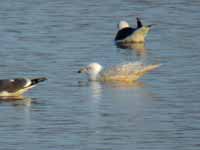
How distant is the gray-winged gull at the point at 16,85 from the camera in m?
22.6

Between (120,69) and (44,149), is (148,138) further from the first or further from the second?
(120,69)

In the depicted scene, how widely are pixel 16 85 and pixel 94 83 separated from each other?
2.16 meters

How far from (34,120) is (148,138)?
2306mm

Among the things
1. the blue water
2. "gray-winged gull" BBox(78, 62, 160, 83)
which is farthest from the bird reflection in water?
"gray-winged gull" BBox(78, 62, 160, 83)

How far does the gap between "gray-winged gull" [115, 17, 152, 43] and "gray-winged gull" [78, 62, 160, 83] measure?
5784mm

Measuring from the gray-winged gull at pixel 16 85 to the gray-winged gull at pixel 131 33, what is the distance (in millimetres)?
7868

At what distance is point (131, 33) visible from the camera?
31.0 m

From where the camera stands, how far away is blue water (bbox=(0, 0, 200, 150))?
1900 centimetres

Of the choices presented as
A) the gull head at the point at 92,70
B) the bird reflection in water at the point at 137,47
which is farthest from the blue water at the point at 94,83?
the gull head at the point at 92,70

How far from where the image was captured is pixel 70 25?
32.1 meters

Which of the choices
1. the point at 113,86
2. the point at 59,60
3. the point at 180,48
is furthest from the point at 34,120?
the point at 180,48

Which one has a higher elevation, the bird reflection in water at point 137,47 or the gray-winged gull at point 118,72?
the bird reflection in water at point 137,47

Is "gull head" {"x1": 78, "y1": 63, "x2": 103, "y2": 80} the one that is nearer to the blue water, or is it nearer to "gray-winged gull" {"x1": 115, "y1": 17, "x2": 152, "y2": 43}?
the blue water

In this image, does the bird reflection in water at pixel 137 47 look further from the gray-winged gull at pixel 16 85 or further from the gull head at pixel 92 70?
the gray-winged gull at pixel 16 85
